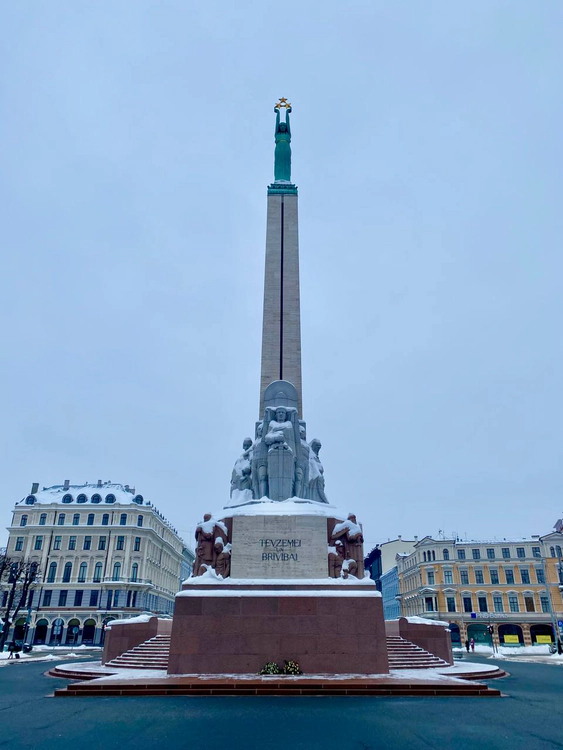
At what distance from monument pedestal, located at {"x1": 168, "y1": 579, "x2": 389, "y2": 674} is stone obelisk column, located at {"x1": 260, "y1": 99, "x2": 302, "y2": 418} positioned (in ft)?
35.6

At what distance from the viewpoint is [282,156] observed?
3200 centimetres

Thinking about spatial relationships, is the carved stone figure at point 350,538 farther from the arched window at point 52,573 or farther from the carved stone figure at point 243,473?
the arched window at point 52,573

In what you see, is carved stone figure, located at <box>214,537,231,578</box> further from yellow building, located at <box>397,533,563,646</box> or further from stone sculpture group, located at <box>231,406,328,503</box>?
yellow building, located at <box>397,533,563,646</box>

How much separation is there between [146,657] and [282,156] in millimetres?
26686

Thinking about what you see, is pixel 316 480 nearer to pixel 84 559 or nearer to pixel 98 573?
pixel 98 573

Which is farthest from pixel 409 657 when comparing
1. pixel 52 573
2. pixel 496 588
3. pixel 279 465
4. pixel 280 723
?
pixel 52 573

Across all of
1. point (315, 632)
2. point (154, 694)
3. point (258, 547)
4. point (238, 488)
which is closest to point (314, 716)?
point (154, 694)

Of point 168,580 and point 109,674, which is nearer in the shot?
point 109,674

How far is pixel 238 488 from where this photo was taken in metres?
21.2

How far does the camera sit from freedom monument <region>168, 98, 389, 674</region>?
550 inches

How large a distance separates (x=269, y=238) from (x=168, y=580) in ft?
184

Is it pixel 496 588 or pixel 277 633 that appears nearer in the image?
pixel 277 633

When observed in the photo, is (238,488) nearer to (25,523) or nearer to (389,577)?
(25,523)

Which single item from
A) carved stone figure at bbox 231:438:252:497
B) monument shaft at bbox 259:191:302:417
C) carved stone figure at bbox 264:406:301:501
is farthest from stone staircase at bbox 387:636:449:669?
monument shaft at bbox 259:191:302:417
